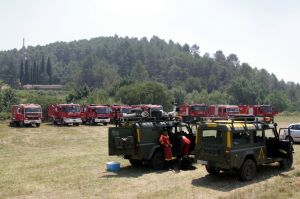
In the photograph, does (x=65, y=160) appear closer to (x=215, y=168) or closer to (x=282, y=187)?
(x=215, y=168)

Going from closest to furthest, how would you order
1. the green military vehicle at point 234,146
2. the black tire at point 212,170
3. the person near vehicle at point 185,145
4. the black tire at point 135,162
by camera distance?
the green military vehicle at point 234,146
the black tire at point 212,170
the person near vehicle at point 185,145
the black tire at point 135,162

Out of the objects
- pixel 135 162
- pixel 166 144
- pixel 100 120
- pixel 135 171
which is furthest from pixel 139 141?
pixel 100 120

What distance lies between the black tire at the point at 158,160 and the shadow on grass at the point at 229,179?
2247 mm

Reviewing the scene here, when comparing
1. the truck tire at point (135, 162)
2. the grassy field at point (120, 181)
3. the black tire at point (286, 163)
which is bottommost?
the grassy field at point (120, 181)

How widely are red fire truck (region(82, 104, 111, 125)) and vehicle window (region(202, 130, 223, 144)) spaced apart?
102 ft

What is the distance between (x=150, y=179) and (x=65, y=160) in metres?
6.38

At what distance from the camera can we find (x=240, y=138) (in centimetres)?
1404

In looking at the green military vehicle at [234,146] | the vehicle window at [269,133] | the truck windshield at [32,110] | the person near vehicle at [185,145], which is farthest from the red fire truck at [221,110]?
the green military vehicle at [234,146]

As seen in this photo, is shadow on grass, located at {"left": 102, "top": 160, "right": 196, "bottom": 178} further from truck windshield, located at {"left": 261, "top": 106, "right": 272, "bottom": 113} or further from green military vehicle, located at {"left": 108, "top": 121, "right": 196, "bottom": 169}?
truck windshield, located at {"left": 261, "top": 106, "right": 272, "bottom": 113}

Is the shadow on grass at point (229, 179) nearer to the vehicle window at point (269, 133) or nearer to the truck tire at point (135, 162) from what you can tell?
the vehicle window at point (269, 133)

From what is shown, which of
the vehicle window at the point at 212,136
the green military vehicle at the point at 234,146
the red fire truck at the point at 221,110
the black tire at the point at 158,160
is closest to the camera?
the green military vehicle at the point at 234,146

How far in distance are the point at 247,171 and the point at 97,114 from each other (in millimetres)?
32068

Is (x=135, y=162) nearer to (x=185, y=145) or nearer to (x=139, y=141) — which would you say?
(x=139, y=141)

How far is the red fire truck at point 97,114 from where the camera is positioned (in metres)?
44.9
